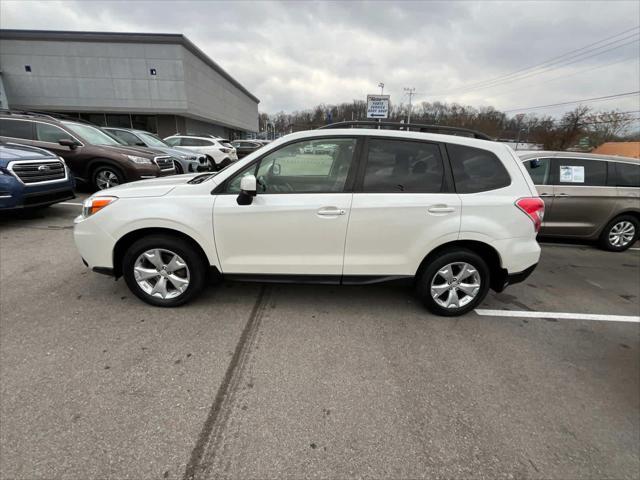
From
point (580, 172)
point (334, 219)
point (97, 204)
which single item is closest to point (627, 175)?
point (580, 172)

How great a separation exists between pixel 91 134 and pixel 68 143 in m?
0.84

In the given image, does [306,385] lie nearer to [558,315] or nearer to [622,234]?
[558,315]

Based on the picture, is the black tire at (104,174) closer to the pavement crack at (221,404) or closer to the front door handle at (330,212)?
the pavement crack at (221,404)

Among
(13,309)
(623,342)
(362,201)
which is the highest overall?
(362,201)

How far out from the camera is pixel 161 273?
10.3 feet

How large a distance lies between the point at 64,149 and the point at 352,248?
25.8 ft

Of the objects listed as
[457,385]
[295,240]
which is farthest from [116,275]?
[457,385]

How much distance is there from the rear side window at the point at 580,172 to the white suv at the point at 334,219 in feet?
10.8

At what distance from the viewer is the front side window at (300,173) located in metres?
2.99

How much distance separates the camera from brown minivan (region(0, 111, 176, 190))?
7.34m

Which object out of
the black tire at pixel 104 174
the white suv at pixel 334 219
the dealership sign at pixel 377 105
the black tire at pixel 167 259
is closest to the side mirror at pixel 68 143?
the black tire at pixel 104 174

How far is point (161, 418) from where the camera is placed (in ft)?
6.54

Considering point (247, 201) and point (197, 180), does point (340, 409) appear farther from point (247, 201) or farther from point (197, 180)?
point (197, 180)

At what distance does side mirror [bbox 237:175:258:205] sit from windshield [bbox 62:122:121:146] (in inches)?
272
